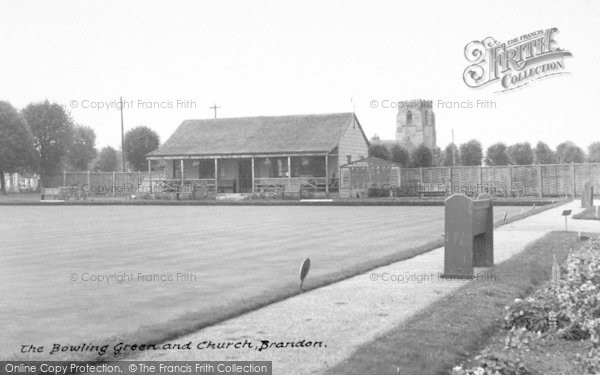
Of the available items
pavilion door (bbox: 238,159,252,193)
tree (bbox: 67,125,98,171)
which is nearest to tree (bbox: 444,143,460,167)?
pavilion door (bbox: 238,159,252,193)

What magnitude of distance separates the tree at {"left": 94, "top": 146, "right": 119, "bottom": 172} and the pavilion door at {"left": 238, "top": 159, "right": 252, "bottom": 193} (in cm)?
4725

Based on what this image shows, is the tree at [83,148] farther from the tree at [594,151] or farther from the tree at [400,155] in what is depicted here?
the tree at [594,151]

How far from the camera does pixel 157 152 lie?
51500 millimetres

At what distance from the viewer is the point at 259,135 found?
2009 inches

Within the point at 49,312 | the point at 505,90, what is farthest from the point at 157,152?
the point at 49,312

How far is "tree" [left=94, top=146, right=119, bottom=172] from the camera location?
311ft

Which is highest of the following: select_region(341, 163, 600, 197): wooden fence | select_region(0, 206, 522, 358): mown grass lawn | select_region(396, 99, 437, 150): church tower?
select_region(396, 99, 437, 150): church tower

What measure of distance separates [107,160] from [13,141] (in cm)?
3685

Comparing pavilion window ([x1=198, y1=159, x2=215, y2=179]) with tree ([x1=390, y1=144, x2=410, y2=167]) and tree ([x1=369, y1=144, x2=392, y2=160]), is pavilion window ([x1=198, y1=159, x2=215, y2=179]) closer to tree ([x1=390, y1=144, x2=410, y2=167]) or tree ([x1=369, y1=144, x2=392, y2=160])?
tree ([x1=369, y1=144, x2=392, y2=160])

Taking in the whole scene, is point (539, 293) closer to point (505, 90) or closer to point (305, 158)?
point (505, 90)

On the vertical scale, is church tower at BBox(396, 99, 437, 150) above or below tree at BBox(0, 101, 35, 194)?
above

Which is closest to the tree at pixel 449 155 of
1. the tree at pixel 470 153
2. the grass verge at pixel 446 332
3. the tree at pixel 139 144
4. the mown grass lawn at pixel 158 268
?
the tree at pixel 470 153

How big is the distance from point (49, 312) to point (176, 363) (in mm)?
3307

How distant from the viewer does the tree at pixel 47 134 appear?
211ft
